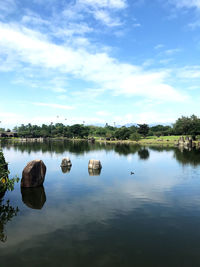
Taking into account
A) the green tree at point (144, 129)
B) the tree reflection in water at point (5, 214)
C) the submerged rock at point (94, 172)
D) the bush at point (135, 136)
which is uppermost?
the green tree at point (144, 129)

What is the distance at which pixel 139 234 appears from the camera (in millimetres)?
17094

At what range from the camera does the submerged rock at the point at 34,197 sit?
24.2 metres

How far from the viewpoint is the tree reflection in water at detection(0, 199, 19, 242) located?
17031mm

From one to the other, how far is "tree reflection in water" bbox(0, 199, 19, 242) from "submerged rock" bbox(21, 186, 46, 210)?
6.28 feet

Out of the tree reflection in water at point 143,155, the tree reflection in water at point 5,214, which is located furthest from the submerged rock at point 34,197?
the tree reflection in water at point 143,155

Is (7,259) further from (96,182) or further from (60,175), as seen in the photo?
(60,175)

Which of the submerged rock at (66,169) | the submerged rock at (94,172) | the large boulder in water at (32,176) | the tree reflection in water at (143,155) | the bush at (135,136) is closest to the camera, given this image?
the large boulder in water at (32,176)

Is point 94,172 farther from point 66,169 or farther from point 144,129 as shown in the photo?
point 144,129

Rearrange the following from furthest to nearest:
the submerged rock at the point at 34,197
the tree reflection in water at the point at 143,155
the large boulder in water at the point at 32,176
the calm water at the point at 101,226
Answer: the tree reflection in water at the point at 143,155 → the large boulder in water at the point at 32,176 → the submerged rock at the point at 34,197 → the calm water at the point at 101,226

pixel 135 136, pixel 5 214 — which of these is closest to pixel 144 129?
pixel 135 136

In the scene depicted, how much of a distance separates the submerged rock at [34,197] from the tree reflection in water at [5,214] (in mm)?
1915

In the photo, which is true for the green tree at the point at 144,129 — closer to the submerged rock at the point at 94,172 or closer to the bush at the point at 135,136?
the bush at the point at 135,136

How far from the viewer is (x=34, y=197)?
27.1 meters

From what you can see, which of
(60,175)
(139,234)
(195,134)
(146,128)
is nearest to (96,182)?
(60,175)
